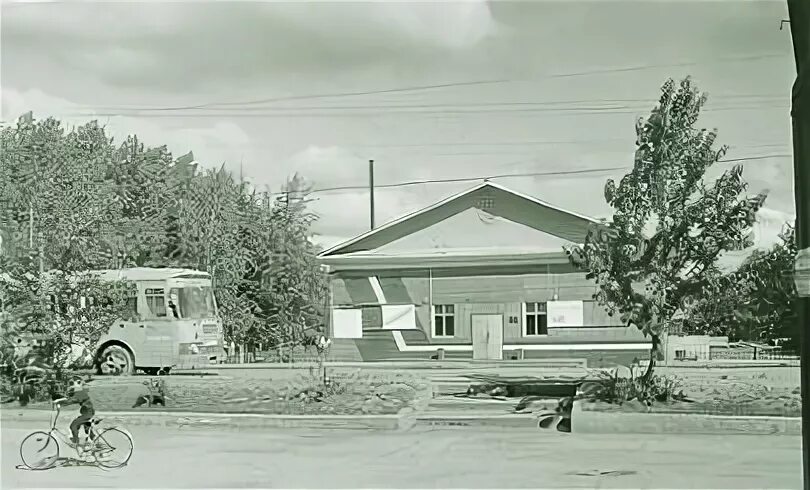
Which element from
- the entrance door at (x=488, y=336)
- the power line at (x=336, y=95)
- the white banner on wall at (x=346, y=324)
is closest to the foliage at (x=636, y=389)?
the entrance door at (x=488, y=336)

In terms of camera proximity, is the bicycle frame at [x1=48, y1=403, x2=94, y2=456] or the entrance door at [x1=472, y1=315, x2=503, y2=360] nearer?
the entrance door at [x1=472, y1=315, x2=503, y2=360]

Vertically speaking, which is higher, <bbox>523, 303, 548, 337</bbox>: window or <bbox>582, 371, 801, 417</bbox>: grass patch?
<bbox>523, 303, 548, 337</bbox>: window

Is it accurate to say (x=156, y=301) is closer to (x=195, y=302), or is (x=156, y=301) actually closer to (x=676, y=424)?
(x=195, y=302)

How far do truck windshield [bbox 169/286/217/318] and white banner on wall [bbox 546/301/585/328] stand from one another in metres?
1.39

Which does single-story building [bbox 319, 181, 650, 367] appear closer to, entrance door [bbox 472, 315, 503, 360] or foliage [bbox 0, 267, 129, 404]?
entrance door [bbox 472, 315, 503, 360]

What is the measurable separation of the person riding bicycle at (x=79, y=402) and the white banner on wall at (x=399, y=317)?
4.29ft

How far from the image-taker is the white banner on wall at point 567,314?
414cm

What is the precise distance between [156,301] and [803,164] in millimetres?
2648

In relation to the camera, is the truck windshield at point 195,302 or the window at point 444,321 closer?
the window at point 444,321

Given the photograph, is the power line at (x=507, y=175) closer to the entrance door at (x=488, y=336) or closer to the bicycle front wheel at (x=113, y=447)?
the entrance door at (x=488, y=336)

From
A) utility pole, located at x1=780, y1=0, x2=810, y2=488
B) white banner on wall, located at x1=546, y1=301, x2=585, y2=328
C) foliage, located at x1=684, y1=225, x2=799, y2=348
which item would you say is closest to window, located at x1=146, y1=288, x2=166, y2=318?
white banner on wall, located at x1=546, y1=301, x2=585, y2=328

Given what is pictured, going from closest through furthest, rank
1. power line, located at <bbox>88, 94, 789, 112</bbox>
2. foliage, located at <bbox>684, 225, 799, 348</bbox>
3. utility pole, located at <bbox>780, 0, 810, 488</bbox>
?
utility pole, located at <bbox>780, 0, 810, 488</bbox>, foliage, located at <bbox>684, 225, 799, 348</bbox>, power line, located at <bbox>88, 94, 789, 112</bbox>

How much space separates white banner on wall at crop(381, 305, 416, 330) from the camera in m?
4.22

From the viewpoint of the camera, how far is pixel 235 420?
4.35m
